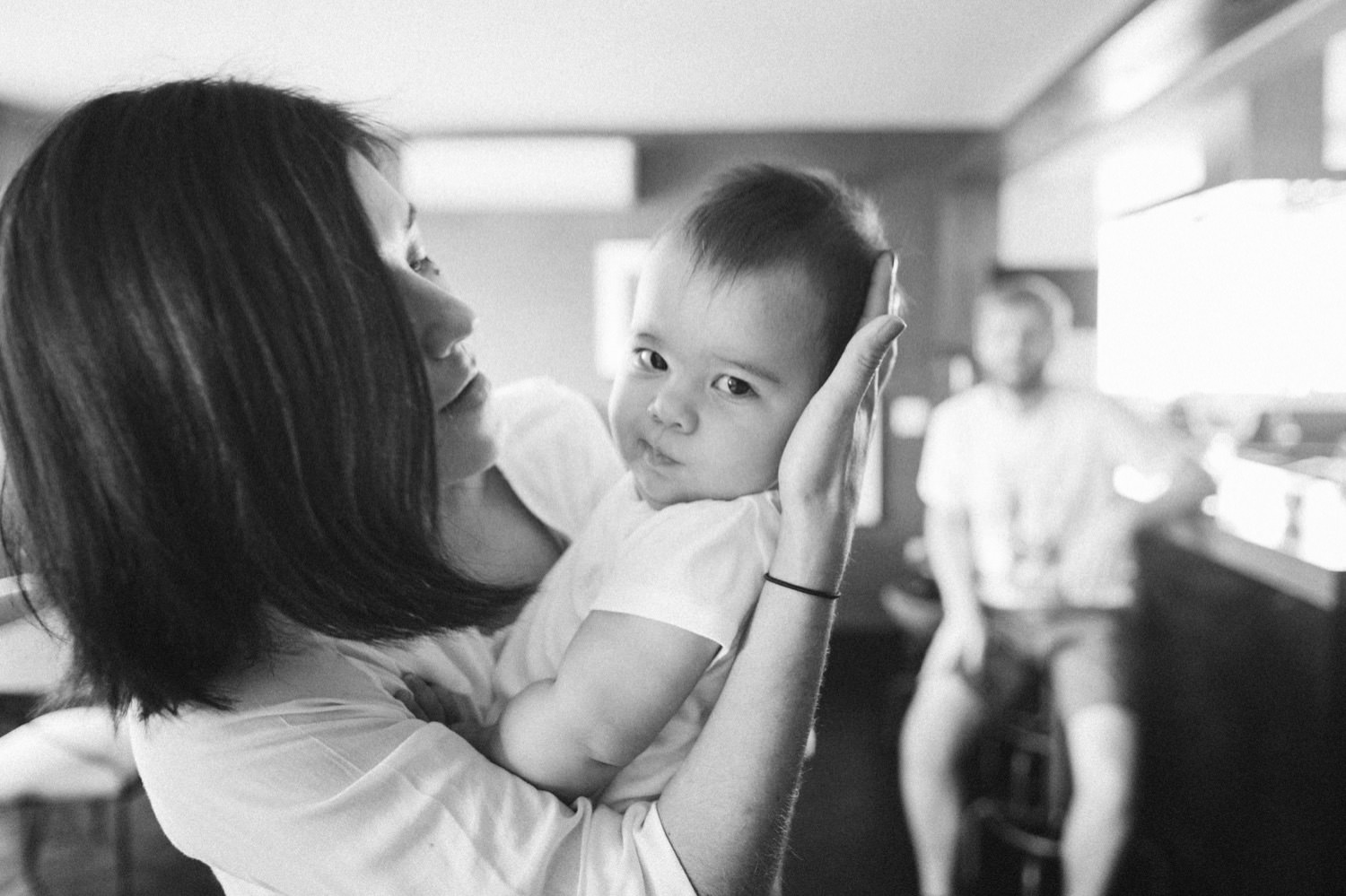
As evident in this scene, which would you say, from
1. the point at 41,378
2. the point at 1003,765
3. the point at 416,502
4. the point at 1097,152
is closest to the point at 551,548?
the point at 416,502

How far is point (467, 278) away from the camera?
5.10 metres

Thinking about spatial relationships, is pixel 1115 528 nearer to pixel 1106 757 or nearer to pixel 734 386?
pixel 1106 757

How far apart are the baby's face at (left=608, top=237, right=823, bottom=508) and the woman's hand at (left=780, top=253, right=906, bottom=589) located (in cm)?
8

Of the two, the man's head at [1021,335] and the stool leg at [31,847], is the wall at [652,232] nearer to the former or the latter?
the man's head at [1021,335]

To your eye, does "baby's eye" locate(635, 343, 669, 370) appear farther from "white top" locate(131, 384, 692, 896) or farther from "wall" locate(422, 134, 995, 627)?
"wall" locate(422, 134, 995, 627)

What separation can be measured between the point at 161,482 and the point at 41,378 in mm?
98

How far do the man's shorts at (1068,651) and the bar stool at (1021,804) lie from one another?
12 cm

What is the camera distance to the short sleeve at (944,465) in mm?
2879

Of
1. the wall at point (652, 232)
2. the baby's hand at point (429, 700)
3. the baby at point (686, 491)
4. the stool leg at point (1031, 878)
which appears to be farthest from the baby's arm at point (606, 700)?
the wall at point (652, 232)

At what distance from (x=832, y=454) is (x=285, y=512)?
0.41m

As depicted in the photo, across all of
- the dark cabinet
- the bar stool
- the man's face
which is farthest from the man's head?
the bar stool

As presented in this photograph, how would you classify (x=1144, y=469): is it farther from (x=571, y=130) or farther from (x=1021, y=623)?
(x=571, y=130)

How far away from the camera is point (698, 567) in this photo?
2.49 feet

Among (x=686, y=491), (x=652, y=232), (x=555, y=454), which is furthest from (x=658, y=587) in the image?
(x=652, y=232)
